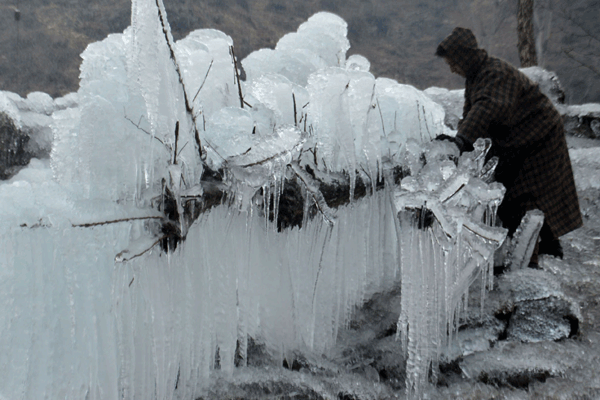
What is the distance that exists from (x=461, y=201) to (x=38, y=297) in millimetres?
1492

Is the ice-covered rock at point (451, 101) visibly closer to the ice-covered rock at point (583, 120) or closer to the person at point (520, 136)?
the ice-covered rock at point (583, 120)

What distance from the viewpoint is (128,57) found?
116cm

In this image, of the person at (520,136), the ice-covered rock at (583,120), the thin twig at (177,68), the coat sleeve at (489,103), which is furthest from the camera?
the ice-covered rock at (583,120)

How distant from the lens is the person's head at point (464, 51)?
2400mm

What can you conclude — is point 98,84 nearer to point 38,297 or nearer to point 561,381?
point 38,297

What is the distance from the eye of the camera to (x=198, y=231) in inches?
53.9

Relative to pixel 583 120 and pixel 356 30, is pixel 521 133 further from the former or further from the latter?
pixel 356 30

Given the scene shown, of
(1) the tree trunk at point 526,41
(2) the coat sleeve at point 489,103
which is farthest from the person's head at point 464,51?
(1) the tree trunk at point 526,41

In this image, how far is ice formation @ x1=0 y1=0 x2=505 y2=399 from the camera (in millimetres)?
1041

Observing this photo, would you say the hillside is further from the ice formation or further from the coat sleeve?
the ice formation

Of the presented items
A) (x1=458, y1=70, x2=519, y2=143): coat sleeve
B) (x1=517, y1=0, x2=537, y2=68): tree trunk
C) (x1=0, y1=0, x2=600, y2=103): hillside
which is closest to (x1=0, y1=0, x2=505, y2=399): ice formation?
(x1=458, y1=70, x2=519, y2=143): coat sleeve

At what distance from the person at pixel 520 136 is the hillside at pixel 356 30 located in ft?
36.5

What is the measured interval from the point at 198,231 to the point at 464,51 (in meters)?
1.99

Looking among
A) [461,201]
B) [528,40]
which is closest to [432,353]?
[461,201]
